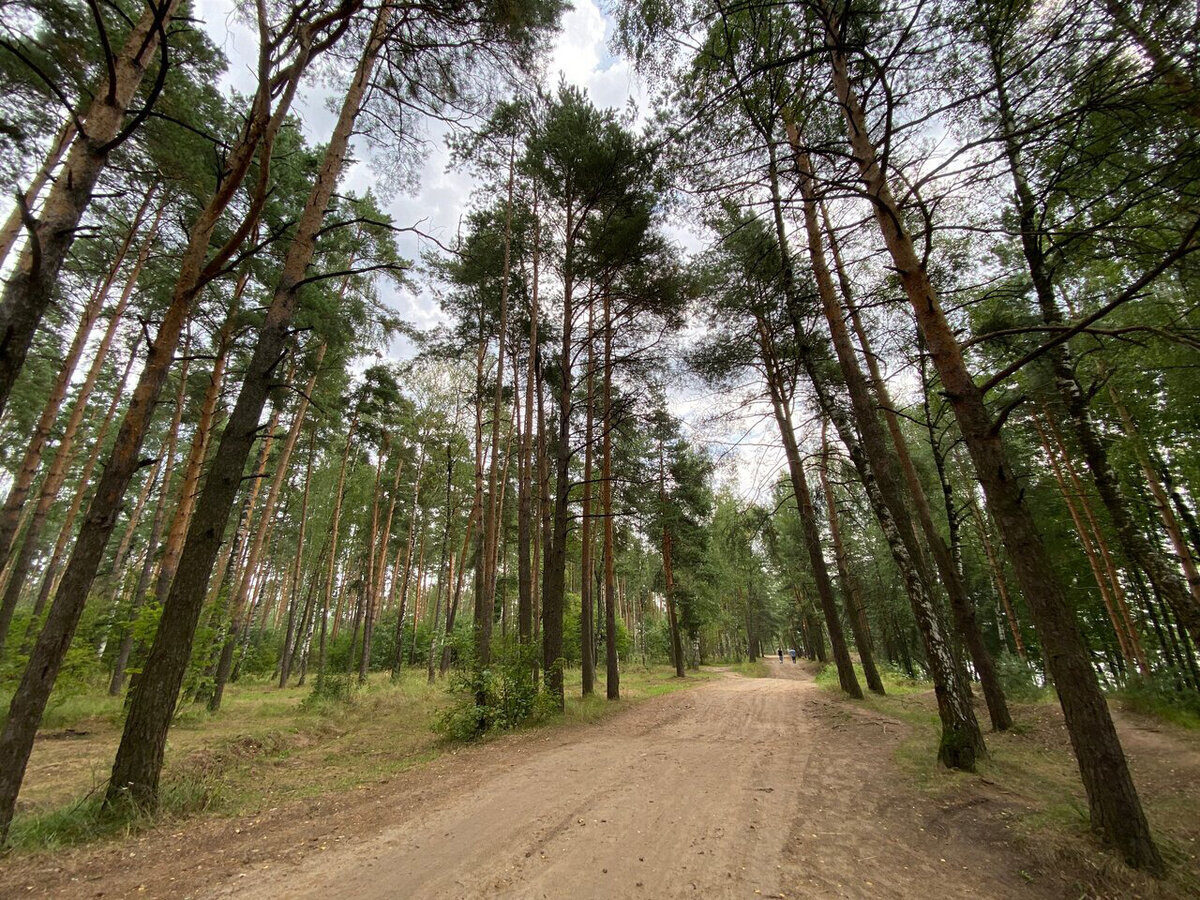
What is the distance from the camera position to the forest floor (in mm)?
2879

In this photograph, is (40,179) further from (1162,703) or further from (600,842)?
(1162,703)

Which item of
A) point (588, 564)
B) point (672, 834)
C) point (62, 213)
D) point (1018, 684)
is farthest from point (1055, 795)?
point (62, 213)

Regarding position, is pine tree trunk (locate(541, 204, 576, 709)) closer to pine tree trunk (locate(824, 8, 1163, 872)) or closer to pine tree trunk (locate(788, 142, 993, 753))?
pine tree trunk (locate(788, 142, 993, 753))

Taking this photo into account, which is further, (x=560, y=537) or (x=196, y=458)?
(x=560, y=537)

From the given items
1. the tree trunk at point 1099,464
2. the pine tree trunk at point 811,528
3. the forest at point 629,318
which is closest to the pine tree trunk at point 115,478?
the forest at point 629,318

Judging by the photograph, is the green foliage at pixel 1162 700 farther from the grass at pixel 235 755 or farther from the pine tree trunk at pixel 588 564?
the pine tree trunk at pixel 588 564

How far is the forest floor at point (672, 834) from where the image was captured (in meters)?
2.88

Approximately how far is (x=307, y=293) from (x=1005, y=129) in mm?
11254

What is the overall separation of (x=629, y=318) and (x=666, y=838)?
1111 cm

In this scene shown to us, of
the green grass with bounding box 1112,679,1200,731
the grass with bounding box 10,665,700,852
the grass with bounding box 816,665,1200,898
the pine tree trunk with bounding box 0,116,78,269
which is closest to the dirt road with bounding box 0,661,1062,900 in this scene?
the grass with bounding box 816,665,1200,898

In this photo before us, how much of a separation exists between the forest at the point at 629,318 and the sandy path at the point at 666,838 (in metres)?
1.23

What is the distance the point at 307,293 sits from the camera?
9.38 m

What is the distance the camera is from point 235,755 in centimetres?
694

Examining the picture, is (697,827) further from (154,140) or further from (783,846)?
(154,140)
